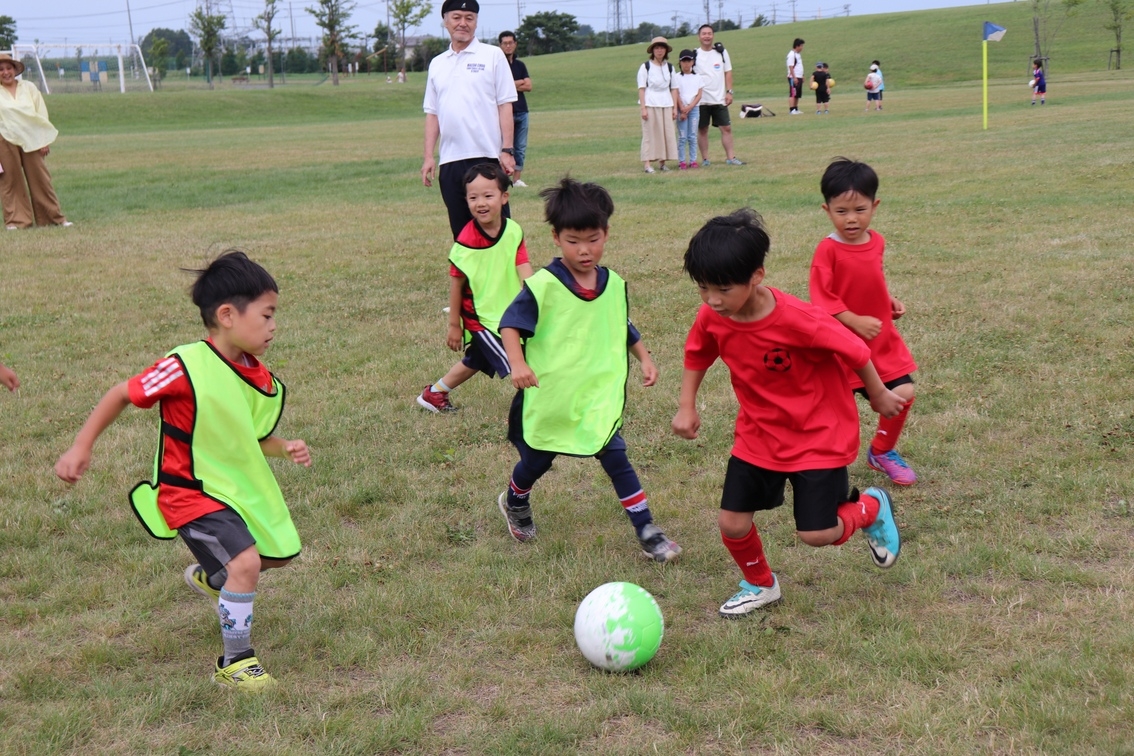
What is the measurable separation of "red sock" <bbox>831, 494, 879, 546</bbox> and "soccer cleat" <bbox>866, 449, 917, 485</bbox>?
1.09m

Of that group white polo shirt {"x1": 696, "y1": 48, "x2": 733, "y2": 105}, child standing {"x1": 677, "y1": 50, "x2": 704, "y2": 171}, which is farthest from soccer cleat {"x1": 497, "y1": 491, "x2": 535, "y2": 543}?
white polo shirt {"x1": 696, "y1": 48, "x2": 733, "y2": 105}

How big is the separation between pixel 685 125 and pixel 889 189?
4.77 m

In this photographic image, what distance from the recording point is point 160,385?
10.7 ft

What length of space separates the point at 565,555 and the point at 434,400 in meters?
2.15

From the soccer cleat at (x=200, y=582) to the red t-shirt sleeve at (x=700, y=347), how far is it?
1900 millimetres

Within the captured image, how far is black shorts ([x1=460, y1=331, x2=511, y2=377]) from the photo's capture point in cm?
562

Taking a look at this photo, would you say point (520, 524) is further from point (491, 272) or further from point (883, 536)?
point (491, 272)

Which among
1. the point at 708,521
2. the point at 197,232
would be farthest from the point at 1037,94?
the point at 708,521

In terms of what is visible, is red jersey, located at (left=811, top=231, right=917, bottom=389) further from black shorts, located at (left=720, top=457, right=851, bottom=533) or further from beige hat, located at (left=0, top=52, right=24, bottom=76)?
beige hat, located at (left=0, top=52, right=24, bottom=76)

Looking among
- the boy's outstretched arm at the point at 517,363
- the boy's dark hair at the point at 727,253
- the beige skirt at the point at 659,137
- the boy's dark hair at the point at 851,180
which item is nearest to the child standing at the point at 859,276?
the boy's dark hair at the point at 851,180

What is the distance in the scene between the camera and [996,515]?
457 centimetres

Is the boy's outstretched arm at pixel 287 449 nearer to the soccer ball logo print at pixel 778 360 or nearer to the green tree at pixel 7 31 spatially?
the soccer ball logo print at pixel 778 360

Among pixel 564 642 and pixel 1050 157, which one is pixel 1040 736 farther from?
pixel 1050 157

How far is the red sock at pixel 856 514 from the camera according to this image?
3.82 metres
